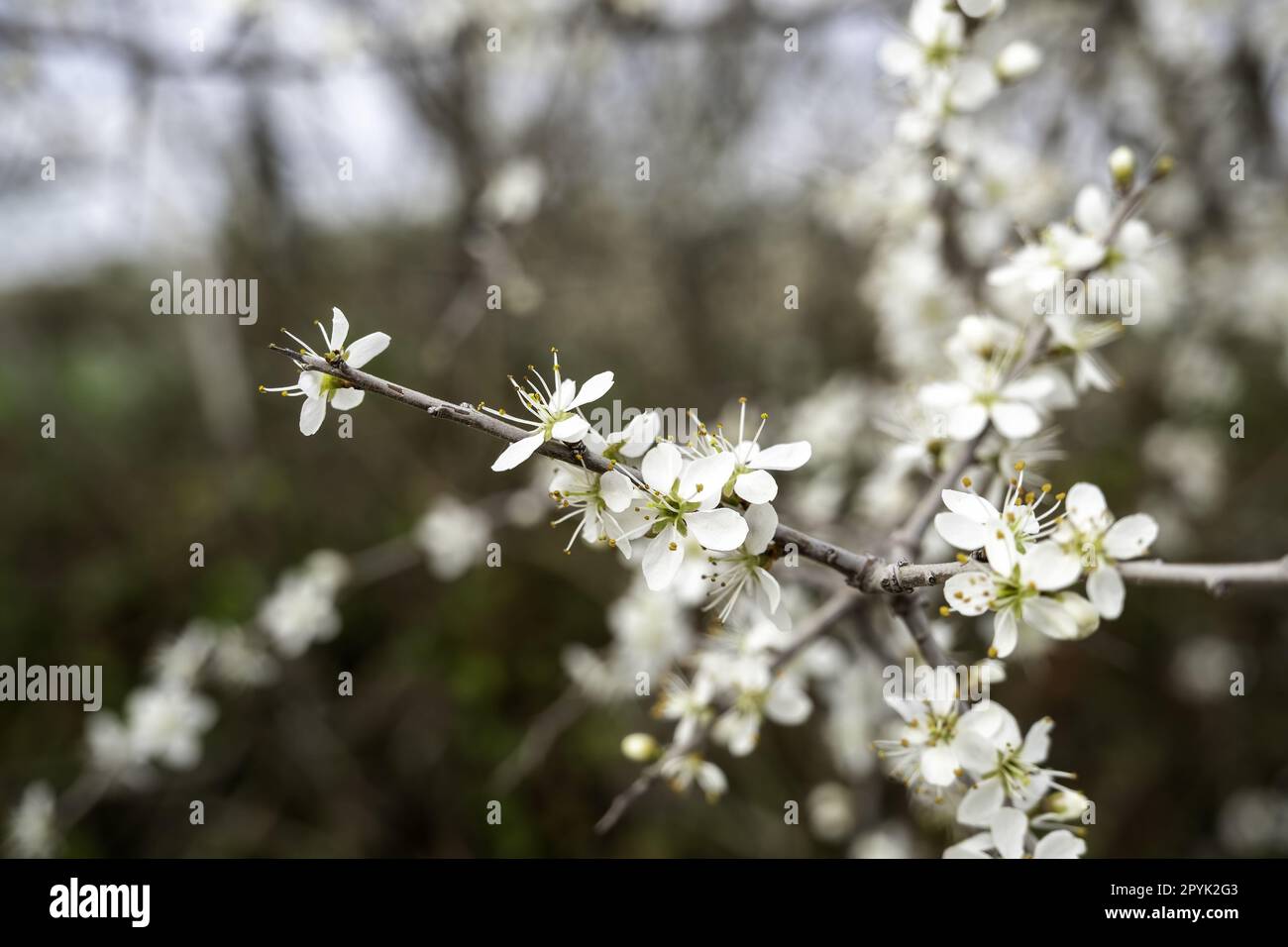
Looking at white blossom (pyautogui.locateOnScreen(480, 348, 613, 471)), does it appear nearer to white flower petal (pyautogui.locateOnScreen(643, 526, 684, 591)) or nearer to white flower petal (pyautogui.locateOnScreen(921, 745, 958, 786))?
white flower petal (pyautogui.locateOnScreen(643, 526, 684, 591))

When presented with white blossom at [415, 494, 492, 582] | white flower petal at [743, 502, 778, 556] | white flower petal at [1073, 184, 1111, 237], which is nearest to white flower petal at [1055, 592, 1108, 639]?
white flower petal at [743, 502, 778, 556]

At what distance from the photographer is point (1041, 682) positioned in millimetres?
2793

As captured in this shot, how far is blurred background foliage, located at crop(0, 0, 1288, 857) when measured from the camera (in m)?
2.71

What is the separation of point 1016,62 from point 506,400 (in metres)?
2.99

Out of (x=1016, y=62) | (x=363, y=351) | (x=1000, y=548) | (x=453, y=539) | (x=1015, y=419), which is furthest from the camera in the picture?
(x=453, y=539)

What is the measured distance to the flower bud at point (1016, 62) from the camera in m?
1.34

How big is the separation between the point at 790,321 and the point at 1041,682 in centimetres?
278

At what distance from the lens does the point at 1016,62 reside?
1354 millimetres

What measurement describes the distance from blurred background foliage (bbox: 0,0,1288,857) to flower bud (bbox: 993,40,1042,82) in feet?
1.85

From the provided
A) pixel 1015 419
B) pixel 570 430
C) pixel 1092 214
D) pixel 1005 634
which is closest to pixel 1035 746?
pixel 1005 634

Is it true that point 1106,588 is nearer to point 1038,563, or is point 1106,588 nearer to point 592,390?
point 1038,563

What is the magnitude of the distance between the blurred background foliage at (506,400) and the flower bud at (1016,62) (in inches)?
22.2

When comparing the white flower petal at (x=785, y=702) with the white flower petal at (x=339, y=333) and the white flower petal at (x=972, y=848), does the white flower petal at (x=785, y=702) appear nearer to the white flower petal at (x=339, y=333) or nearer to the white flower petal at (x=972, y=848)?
the white flower petal at (x=972, y=848)
